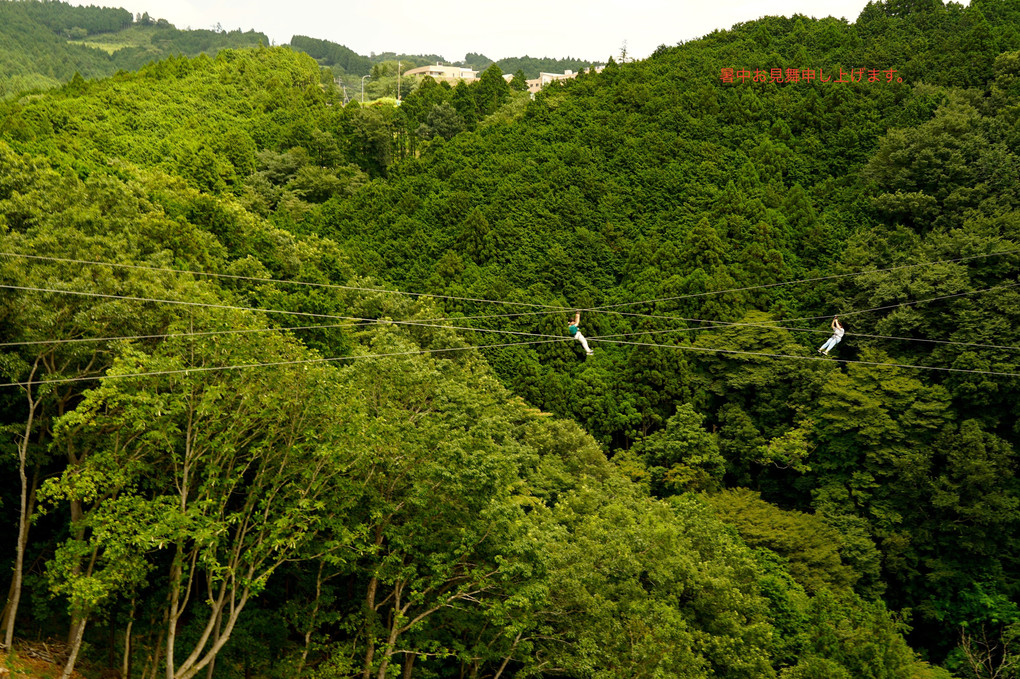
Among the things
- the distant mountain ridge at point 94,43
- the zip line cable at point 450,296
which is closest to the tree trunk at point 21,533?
the zip line cable at point 450,296

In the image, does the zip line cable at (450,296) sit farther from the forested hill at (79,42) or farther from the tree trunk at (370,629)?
the forested hill at (79,42)

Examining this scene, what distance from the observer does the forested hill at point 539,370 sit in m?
14.2

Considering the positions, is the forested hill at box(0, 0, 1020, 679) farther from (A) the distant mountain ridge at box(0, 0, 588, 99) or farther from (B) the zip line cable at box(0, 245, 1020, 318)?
(A) the distant mountain ridge at box(0, 0, 588, 99)

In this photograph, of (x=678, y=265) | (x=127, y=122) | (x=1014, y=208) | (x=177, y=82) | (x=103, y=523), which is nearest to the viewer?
(x=103, y=523)

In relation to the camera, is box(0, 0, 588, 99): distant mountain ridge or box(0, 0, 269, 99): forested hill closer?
box(0, 0, 269, 99): forested hill

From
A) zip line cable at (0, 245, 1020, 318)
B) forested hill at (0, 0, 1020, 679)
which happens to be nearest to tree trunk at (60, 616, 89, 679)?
forested hill at (0, 0, 1020, 679)

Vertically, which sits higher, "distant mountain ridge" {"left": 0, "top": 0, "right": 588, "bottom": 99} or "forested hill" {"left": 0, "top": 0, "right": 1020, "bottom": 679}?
"distant mountain ridge" {"left": 0, "top": 0, "right": 588, "bottom": 99}

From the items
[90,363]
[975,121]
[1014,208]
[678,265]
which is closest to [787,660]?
[90,363]

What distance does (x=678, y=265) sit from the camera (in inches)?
1601

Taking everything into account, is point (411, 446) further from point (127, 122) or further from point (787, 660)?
point (127, 122)

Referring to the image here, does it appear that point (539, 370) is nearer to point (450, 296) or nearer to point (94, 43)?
point (450, 296)

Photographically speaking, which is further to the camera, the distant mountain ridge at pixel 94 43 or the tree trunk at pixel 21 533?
the distant mountain ridge at pixel 94 43

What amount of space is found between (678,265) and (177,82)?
52308mm

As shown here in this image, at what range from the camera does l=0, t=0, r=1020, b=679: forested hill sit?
46.6 feet
